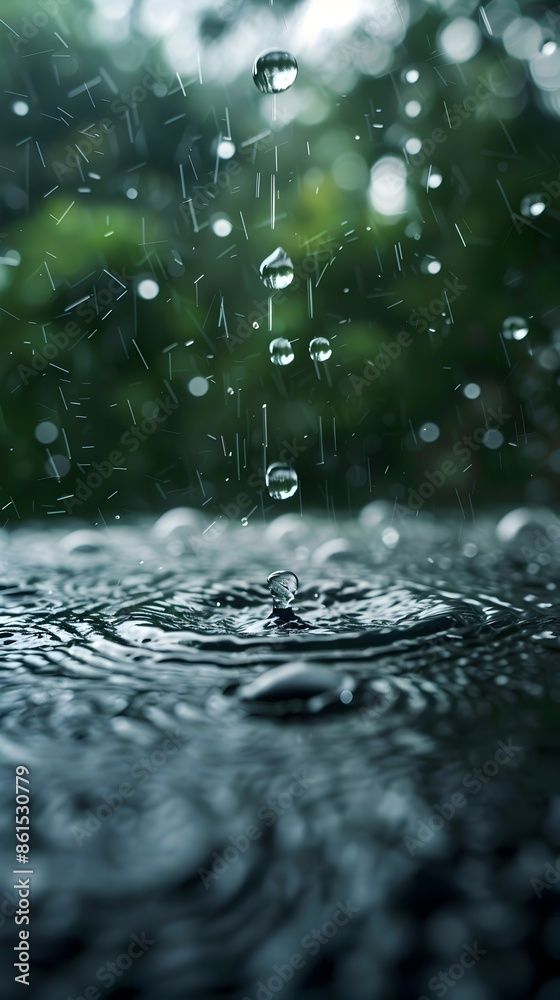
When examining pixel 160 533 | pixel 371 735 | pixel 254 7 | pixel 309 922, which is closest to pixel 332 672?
pixel 371 735

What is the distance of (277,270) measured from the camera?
8.78ft

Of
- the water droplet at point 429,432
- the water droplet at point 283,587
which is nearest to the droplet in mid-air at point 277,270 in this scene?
the water droplet at point 429,432

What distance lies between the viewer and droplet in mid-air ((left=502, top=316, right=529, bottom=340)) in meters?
3.44

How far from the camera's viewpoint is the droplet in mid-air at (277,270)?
2.51 meters

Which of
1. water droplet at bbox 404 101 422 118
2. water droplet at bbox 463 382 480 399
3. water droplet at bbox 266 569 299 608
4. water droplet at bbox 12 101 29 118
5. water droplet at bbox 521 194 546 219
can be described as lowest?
water droplet at bbox 266 569 299 608

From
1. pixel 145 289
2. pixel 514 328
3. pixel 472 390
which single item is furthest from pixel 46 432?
pixel 514 328

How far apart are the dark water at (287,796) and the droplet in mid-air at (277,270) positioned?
1.61 m

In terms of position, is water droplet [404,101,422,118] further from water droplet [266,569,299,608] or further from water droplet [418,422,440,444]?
water droplet [266,569,299,608]

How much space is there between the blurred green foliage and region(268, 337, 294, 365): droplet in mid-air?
0.11 feet

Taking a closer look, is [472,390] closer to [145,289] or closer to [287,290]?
[287,290]

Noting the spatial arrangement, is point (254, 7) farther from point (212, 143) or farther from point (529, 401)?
point (529, 401)

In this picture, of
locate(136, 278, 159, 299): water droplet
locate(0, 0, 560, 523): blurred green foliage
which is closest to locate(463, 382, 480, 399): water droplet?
locate(0, 0, 560, 523): blurred green foliage

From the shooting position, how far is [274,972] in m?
0.41

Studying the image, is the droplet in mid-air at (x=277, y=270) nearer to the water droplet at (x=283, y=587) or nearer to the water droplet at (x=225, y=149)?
the water droplet at (x=225, y=149)
